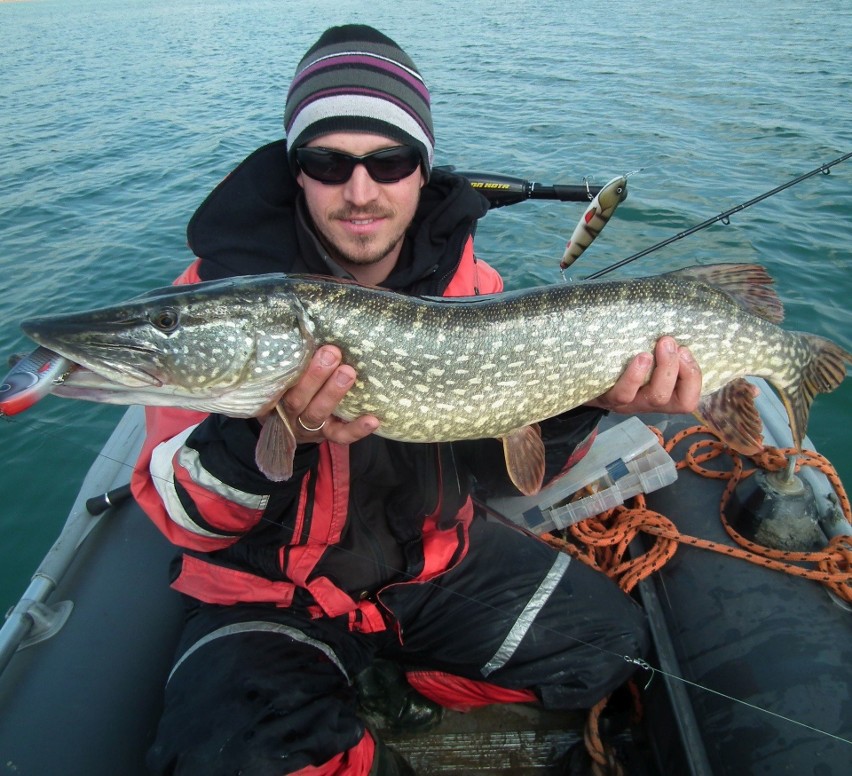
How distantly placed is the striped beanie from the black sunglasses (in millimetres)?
78

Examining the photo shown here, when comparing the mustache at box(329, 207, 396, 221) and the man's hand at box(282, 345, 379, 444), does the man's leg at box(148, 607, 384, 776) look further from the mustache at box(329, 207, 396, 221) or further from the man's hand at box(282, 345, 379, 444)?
the mustache at box(329, 207, 396, 221)

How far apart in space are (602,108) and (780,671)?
1031 cm

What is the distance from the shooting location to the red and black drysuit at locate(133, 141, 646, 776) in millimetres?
1818

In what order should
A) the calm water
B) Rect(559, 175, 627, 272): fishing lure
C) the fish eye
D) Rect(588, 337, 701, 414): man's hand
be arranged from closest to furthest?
the fish eye
Rect(588, 337, 701, 414): man's hand
Rect(559, 175, 627, 272): fishing lure
the calm water

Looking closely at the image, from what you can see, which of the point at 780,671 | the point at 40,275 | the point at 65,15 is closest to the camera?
the point at 780,671

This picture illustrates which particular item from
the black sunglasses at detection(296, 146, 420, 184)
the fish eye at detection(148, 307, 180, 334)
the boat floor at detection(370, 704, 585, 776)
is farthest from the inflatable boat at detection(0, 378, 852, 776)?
the black sunglasses at detection(296, 146, 420, 184)

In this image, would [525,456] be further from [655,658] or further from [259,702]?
[259,702]

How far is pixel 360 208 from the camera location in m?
2.30

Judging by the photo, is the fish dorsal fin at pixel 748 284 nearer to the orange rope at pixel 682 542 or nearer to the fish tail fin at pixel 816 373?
the fish tail fin at pixel 816 373

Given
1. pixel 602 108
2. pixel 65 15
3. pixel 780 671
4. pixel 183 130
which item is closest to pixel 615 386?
pixel 780 671

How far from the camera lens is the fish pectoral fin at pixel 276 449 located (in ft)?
5.87

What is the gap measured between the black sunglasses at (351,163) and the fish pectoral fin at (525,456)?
1109 mm

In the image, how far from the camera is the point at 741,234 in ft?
20.5

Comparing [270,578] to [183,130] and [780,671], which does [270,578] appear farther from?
[183,130]
